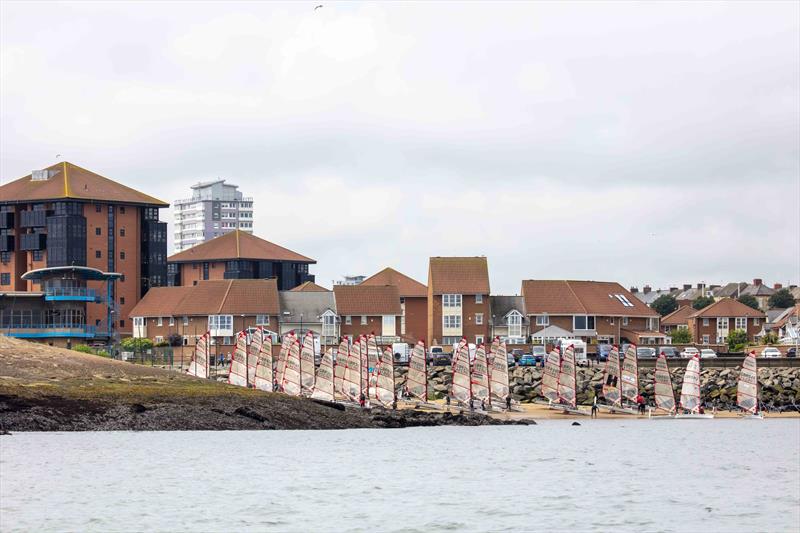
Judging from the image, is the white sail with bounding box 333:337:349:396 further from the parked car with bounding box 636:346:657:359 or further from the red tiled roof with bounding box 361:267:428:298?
the red tiled roof with bounding box 361:267:428:298

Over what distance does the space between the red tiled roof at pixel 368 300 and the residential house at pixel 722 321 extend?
44.5 meters

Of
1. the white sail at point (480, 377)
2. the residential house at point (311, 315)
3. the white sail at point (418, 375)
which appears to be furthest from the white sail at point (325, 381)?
the residential house at point (311, 315)

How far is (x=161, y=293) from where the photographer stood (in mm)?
153375

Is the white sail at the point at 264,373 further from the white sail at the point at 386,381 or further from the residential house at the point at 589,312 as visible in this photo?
the residential house at the point at 589,312

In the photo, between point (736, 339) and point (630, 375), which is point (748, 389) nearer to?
point (630, 375)

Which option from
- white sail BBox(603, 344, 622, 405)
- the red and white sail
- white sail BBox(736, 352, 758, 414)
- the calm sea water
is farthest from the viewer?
white sail BBox(603, 344, 622, 405)

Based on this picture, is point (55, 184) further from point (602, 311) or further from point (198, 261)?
point (602, 311)

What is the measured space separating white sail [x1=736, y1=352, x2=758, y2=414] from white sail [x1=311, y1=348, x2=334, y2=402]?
29.0m

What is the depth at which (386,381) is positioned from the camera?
9862 cm

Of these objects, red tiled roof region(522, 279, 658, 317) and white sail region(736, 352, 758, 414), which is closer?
white sail region(736, 352, 758, 414)

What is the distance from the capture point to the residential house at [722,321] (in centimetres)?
17549

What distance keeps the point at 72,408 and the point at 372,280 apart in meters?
98.9

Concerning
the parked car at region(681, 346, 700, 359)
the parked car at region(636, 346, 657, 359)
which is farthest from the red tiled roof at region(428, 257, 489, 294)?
the parked car at region(636, 346, 657, 359)

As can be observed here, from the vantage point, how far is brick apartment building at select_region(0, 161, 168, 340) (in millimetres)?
154250
